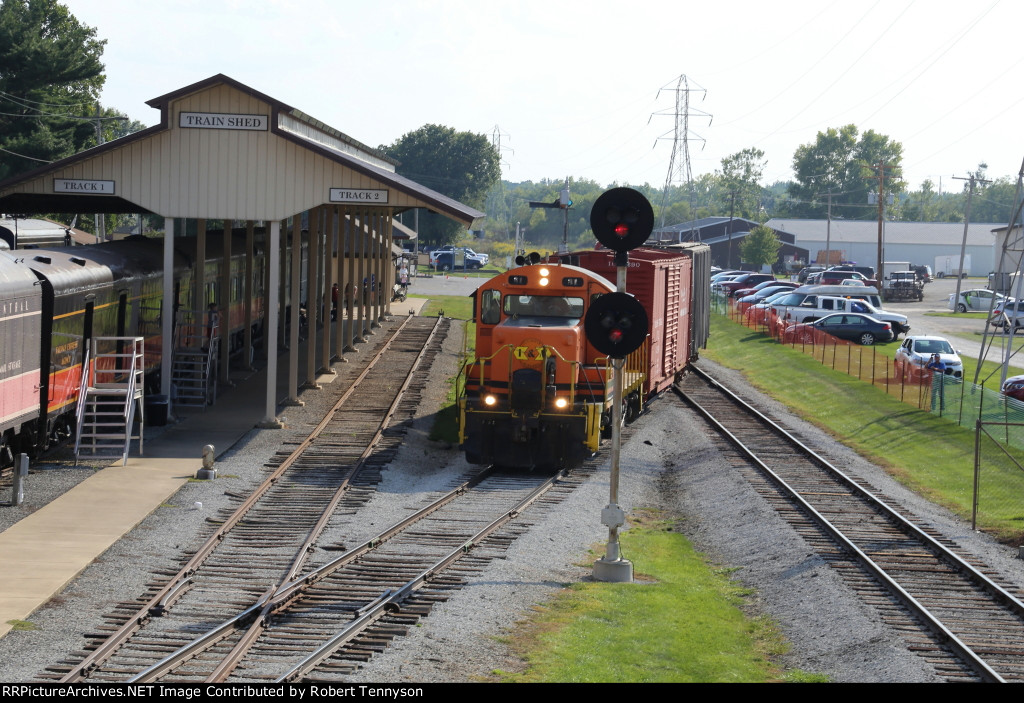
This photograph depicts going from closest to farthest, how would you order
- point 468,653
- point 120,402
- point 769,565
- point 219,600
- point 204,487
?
point 468,653 → point 219,600 → point 769,565 → point 204,487 → point 120,402

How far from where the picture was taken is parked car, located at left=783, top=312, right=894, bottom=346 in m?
49.3

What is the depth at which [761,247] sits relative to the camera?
361 ft

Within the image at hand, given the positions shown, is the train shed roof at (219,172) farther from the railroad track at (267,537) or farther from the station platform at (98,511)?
the railroad track at (267,537)

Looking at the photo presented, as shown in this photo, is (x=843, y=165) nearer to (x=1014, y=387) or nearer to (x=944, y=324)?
(x=944, y=324)

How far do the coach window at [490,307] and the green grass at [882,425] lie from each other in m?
8.81

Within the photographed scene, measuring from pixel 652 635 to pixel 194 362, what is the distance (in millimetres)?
18733

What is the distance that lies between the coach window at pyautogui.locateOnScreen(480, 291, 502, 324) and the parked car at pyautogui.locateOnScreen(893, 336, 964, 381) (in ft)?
59.7
